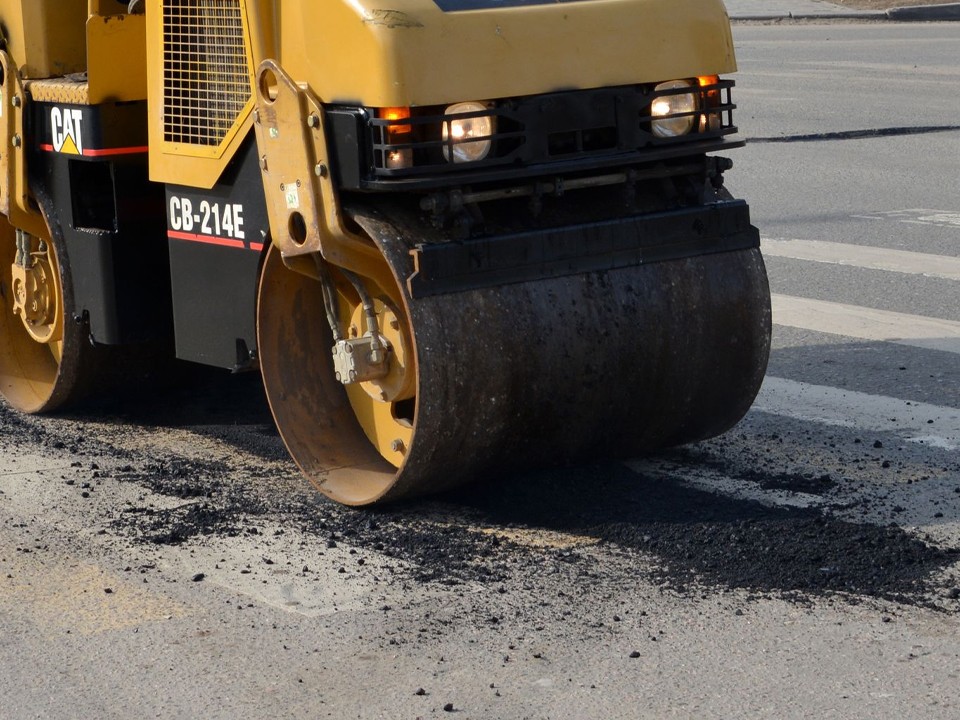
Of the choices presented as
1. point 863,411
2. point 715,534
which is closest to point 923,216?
point 863,411

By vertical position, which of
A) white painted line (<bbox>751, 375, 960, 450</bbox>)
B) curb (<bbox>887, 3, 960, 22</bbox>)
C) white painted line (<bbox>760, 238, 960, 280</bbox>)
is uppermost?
curb (<bbox>887, 3, 960, 22</bbox>)

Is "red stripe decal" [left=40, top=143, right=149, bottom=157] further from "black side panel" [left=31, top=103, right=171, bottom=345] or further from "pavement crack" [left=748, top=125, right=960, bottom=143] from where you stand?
"pavement crack" [left=748, top=125, right=960, bottom=143]

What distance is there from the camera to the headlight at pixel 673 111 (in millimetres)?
4973

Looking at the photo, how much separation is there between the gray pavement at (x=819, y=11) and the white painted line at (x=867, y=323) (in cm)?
1825

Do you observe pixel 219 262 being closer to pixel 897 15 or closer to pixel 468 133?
pixel 468 133

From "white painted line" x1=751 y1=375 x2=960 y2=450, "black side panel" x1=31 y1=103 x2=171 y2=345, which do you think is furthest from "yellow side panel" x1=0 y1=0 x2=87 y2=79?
"white painted line" x1=751 y1=375 x2=960 y2=450

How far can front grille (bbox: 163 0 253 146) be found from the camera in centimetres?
504

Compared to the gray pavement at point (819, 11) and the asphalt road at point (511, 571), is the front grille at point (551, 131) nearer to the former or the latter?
the asphalt road at point (511, 571)

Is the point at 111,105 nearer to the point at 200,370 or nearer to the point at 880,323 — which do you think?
the point at 200,370

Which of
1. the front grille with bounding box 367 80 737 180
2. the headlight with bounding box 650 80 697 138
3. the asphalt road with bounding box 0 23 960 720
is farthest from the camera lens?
the headlight with bounding box 650 80 697 138

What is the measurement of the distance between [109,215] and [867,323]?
3.51 meters

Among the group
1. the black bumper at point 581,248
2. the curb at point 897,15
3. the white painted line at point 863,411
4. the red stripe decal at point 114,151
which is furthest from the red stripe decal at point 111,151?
the curb at point 897,15

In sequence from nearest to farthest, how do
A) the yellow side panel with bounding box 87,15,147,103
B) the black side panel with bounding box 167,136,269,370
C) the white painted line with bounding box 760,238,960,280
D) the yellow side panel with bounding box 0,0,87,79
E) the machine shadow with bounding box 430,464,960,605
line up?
the machine shadow with bounding box 430,464,960,605 → the black side panel with bounding box 167,136,269,370 → the yellow side panel with bounding box 87,15,147,103 → the yellow side panel with bounding box 0,0,87,79 → the white painted line with bounding box 760,238,960,280

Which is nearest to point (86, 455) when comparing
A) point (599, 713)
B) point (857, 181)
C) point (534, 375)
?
point (534, 375)
